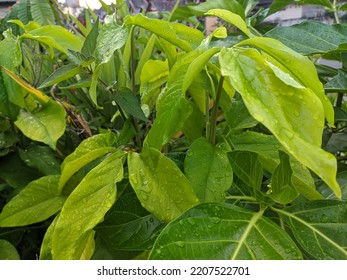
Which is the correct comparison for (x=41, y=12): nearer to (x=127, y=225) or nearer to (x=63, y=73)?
(x=63, y=73)

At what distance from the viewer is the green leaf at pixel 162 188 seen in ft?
1.22

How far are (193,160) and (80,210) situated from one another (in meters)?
0.11

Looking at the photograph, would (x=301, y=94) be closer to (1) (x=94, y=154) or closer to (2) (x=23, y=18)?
(1) (x=94, y=154)

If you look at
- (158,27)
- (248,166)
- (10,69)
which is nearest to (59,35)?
(10,69)

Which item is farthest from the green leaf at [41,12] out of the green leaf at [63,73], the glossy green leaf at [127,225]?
the glossy green leaf at [127,225]

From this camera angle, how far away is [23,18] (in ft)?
2.30

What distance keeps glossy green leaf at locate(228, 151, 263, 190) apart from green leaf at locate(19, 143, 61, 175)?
27 cm

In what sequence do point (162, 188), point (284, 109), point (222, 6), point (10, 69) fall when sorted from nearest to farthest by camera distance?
1. point (284, 109)
2. point (162, 188)
3. point (10, 69)
4. point (222, 6)

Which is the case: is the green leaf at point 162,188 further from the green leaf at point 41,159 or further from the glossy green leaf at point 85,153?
the green leaf at point 41,159

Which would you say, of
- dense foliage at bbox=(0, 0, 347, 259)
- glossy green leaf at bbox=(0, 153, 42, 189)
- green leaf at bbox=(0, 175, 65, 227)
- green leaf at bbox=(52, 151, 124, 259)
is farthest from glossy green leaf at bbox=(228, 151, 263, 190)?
glossy green leaf at bbox=(0, 153, 42, 189)

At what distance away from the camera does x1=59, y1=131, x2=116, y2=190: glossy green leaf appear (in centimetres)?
41

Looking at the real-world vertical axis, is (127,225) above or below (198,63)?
below

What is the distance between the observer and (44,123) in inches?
20.5

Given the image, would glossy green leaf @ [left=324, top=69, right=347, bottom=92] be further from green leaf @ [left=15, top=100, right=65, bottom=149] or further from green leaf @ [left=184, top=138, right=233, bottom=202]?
green leaf @ [left=15, top=100, right=65, bottom=149]
